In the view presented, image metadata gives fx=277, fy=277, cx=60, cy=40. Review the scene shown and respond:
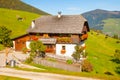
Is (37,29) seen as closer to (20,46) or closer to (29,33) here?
(29,33)

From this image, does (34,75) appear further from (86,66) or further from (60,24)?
(60,24)

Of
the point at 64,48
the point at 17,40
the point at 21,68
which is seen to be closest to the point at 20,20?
the point at 17,40

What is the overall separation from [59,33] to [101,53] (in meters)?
32.1

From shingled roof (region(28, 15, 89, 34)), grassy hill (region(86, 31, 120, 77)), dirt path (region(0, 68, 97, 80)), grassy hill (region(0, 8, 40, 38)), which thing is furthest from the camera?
grassy hill (region(0, 8, 40, 38))

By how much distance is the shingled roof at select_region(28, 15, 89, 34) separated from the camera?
73250 mm

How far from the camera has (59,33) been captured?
73.9 meters

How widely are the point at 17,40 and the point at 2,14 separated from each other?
5584 cm

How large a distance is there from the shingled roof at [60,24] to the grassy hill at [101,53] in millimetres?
10238

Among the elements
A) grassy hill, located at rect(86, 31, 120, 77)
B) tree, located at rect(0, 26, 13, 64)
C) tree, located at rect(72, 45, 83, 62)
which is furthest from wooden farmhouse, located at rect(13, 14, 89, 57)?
grassy hill, located at rect(86, 31, 120, 77)

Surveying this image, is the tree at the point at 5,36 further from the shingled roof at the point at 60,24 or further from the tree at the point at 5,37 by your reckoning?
the shingled roof at the point at 60,24

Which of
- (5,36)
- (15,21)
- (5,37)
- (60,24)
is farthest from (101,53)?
(15,21)

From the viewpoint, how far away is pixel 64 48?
241 ft

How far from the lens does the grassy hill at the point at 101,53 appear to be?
72369mm

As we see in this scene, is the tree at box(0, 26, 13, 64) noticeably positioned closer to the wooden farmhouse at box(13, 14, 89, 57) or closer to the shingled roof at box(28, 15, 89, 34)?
the wooden farmhouse at box(13, 14, 89, 57)
